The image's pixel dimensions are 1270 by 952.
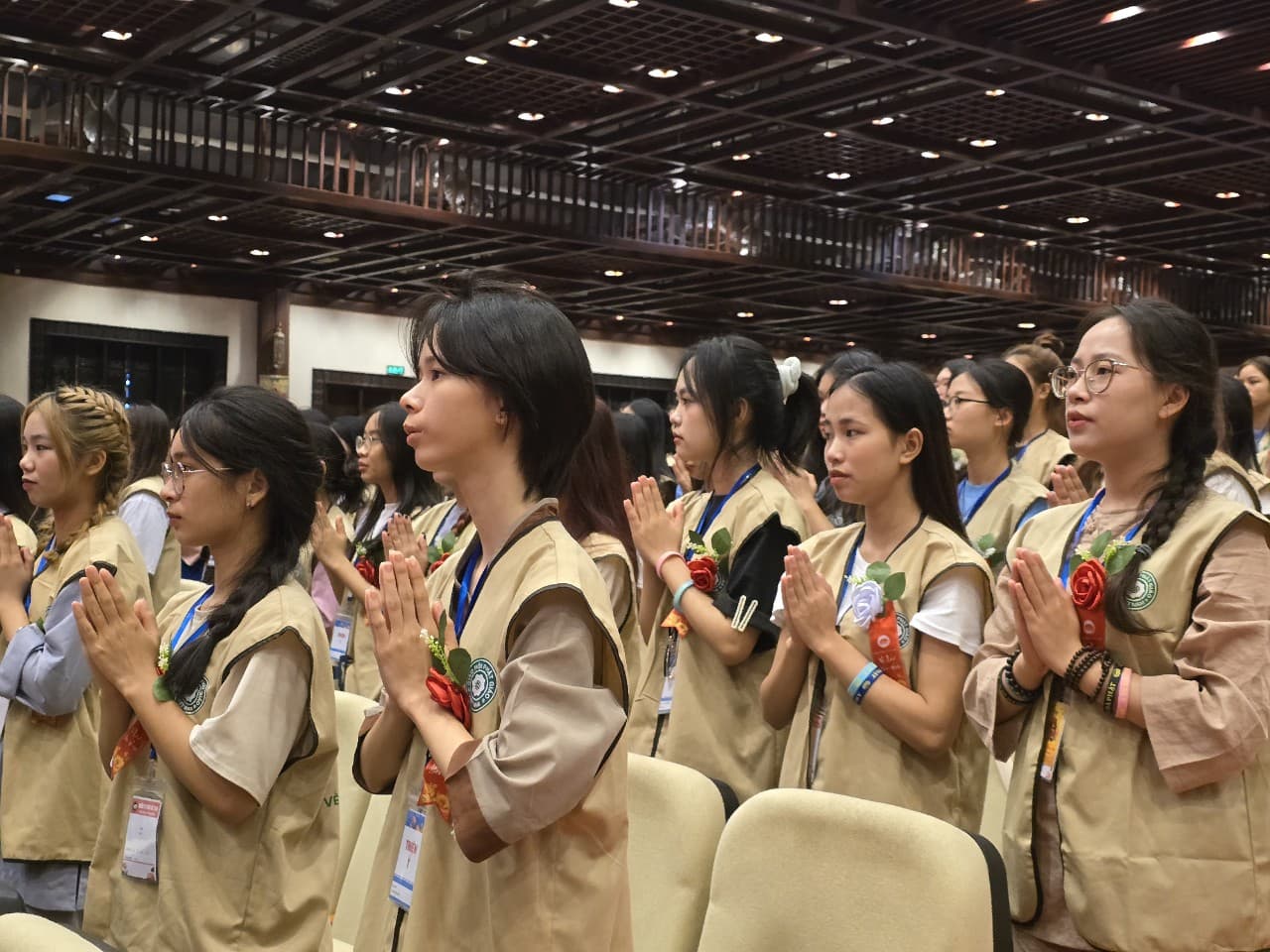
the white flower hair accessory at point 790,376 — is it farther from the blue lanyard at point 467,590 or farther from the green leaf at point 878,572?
the blue lanyard at point 467,590

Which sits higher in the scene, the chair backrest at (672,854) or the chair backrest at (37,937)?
the chair backrest at (37,937)

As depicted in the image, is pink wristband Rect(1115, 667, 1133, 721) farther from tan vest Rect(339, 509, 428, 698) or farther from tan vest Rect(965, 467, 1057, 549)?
tan vest Rect(339, 509, 428, 698)

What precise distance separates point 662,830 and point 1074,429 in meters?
0.97

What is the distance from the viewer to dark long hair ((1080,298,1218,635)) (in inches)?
88.7

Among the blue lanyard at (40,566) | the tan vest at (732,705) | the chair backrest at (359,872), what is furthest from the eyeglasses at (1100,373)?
the blue lanyard at (40,566)

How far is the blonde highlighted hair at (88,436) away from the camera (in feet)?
11.0

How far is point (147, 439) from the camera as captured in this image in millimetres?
5012

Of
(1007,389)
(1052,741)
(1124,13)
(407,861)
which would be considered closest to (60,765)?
(407,861)

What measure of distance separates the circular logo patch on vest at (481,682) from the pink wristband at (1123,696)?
1.01 metres

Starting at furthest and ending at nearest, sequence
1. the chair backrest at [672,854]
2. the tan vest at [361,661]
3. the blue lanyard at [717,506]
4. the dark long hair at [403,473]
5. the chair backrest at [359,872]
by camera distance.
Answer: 1. the dark long hair at [403,473]
2. the tan vest at [361,661]
3. the blue lanyard at [717,506]
4. the chair backrest at [359,872]
5. the chair backrest at [672,854]

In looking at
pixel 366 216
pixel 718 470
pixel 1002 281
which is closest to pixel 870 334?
pixel 1002 281

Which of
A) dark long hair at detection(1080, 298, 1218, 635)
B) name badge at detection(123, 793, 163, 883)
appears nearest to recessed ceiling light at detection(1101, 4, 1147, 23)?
dark long hair at detection(1080, 298, 1218, 635)

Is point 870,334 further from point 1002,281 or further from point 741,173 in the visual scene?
point 741,173

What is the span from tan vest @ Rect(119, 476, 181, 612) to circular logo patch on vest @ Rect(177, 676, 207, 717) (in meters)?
2.31
